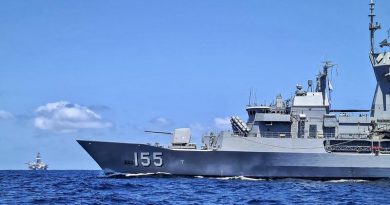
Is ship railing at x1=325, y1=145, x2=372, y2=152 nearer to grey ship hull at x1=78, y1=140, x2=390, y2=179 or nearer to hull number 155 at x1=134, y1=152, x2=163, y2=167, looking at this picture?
grey ship hull at x1=78, y1=140, x2=390, y2=179

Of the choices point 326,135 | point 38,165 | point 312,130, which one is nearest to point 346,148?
point 326,135

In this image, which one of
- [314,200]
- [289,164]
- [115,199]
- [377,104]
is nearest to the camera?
[115,199]

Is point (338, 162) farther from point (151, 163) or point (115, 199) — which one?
point (115, 199)

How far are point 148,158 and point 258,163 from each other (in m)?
6.77

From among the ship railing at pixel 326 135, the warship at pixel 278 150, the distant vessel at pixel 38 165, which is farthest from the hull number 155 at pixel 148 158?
the distant vessel at pixel 38 165

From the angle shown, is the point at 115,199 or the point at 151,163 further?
the point at 151,163

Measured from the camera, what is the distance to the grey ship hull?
110ft

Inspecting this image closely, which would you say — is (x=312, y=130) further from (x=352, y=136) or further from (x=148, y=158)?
(x=148, y=158)

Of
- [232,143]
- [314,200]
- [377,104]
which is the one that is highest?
[377,104]

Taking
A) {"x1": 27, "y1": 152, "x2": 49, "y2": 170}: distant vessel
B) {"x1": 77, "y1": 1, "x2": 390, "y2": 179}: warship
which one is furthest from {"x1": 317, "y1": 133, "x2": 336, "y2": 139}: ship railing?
{"x1": 27, "y1": 152, "x2": 49, "y2": 170}: distant vessel

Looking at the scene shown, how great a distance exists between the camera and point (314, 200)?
68.8ft

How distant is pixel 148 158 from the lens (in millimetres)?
34062

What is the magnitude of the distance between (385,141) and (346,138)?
2360 millimetres

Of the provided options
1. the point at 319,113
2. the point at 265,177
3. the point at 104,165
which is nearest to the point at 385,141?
the point at 319,113
